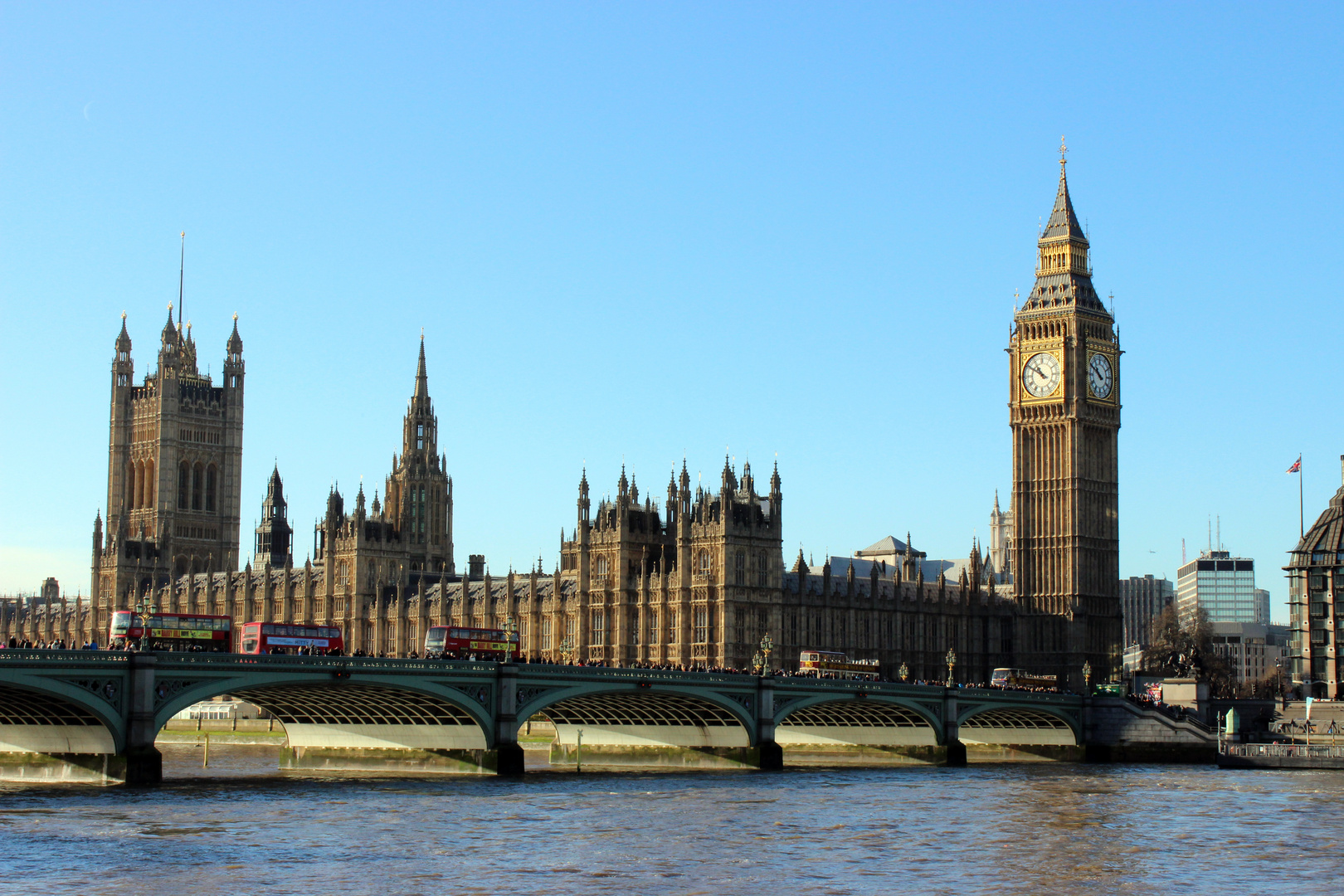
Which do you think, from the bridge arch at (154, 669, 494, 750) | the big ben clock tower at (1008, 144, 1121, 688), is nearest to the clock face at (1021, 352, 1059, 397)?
the big ben clock tower at (1008, 144, 1121, 688)

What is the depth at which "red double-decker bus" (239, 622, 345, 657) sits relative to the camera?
85500mm

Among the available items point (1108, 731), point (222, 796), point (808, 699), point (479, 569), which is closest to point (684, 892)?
point (222, 796)

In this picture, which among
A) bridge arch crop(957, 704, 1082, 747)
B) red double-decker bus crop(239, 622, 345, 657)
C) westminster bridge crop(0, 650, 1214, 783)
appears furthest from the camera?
bridge arch crop(957, 704, 1082, 747)

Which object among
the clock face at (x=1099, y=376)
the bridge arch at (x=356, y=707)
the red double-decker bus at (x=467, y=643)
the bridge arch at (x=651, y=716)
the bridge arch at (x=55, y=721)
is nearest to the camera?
the bridge arch at (x=55, y=721)

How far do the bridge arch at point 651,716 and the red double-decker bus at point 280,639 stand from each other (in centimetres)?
1119

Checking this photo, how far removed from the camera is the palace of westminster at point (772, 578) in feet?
420

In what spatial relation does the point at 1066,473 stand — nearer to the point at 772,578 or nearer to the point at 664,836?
the point at 772,578

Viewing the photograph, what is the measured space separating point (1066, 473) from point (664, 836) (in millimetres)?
92698

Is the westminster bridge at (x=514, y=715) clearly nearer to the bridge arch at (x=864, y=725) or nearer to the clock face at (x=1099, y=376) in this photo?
the bridge arch at (x=864, y=725)

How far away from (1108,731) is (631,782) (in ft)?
127

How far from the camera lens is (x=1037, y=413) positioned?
150m

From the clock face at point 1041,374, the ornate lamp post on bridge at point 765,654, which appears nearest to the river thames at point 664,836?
the ornate lamp post on bridge at point 765,654

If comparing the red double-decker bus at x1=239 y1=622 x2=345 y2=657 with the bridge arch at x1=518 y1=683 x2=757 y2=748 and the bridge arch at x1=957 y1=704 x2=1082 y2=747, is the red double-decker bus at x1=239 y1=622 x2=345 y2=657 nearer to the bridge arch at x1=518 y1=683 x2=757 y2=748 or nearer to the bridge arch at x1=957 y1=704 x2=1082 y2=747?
the bridge arch at x1=518 y1=683 x2=757 y2=748

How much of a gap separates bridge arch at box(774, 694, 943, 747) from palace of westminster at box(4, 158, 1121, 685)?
15712 millimetres
